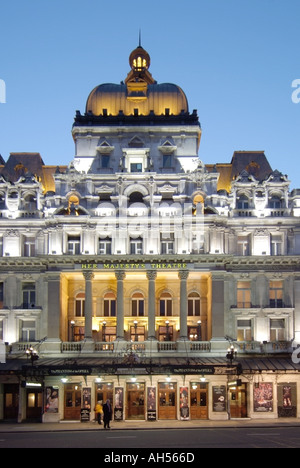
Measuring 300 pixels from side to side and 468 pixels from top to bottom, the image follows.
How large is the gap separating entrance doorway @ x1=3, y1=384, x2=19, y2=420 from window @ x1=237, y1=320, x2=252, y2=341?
2262 centimetres

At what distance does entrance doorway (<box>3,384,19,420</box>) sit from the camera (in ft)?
216

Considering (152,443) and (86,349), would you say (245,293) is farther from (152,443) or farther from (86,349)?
(152,443)

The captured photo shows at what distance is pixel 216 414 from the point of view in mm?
62969

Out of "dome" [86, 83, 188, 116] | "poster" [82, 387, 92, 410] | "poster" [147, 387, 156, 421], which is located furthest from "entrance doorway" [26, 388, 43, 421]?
"dome" [86, 83, 188, 116]

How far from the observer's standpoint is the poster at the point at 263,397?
6412cm

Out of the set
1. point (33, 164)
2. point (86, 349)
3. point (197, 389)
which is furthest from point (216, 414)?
point (33, 164)

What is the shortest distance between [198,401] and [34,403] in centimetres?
1565

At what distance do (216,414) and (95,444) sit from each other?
87.9 ft

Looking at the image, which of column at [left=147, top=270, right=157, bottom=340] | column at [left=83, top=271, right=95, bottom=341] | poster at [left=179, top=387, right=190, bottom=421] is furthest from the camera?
column at [left=83, top=271, right=95, bottom=341]

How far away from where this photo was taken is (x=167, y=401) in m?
64.2

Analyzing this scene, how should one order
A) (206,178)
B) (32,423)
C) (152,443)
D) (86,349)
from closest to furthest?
(152,443), (32,423), (86,349), (206,178)

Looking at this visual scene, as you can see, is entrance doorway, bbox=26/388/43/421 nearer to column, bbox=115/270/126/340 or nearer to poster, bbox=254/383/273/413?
column, bbox=115/270/126/340

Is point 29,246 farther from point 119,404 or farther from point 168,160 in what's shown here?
point 119,404

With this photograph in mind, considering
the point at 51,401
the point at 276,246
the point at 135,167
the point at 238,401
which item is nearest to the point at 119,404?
the point at 51,401
